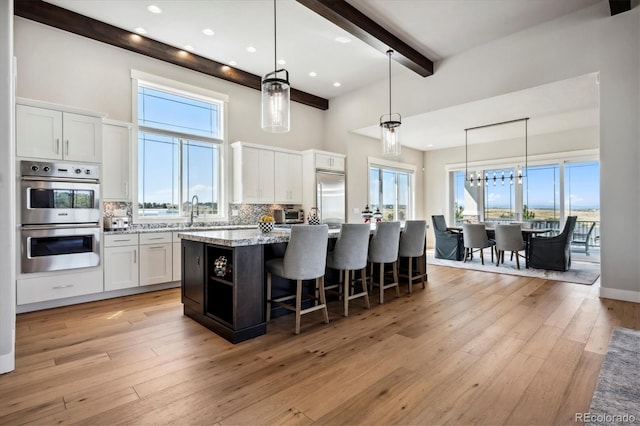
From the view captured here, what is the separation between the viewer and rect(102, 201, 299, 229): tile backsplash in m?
4.55

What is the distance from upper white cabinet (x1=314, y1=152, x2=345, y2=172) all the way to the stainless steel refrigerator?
11 centimetres

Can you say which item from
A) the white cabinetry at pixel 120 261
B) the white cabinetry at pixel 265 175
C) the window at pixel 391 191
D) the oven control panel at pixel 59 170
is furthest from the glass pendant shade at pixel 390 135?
the oven control panel at pixel 59 170

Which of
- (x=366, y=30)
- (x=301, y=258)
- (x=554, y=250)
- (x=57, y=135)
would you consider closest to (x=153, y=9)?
(x=57, y=135)

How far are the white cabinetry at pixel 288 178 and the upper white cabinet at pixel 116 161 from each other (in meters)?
2.49

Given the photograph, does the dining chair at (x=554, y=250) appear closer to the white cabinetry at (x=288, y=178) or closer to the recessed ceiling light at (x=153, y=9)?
the white cabinetry at (x=288, y=178)

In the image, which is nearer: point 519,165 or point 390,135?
point 390,135

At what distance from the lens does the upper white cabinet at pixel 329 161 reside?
21.8ft

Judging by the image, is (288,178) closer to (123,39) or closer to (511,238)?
(123,39)

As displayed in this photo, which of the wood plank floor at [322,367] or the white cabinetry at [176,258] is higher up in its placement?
the white cabinetry at [176,258]

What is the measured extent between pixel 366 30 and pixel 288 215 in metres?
3.47

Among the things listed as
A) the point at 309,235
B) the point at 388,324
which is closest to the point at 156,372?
the point at 309,235

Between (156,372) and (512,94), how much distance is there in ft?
18.7

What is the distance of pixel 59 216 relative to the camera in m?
3.68

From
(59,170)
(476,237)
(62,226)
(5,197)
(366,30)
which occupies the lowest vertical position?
(476,237)
